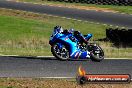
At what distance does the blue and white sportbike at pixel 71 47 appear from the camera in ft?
47.6

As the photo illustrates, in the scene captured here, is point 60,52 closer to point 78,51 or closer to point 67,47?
point 67,47

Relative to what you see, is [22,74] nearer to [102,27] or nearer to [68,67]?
[68,67]

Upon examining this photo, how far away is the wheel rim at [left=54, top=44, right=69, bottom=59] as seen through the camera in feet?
47.6

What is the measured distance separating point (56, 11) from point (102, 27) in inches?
317

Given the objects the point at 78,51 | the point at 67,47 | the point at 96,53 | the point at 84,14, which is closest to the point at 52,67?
the point at 67,47

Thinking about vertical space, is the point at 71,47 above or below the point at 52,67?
above

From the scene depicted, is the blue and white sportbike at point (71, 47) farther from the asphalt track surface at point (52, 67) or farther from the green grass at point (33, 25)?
the green grass at point (33, 25)

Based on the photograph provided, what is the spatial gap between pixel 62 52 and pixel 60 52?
0.24 feet

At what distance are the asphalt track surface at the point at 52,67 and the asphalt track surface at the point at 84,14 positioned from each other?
65.8 ft

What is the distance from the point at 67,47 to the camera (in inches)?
575

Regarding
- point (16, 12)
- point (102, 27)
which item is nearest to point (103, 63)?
point (102, 27)

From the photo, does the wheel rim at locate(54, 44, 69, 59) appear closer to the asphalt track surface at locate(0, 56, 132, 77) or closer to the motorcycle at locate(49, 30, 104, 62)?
the motorcycle at locate(49, 30, 104, 62)

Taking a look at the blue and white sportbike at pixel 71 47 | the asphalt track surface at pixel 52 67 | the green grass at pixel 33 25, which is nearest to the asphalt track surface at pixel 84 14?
the green grass at pixel 33 25

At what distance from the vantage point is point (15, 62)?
13.7 m
